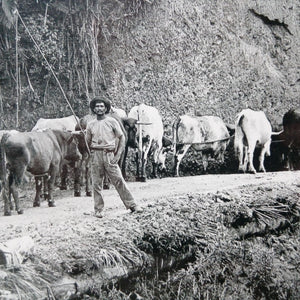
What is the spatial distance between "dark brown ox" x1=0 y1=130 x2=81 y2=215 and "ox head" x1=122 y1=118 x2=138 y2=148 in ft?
4.36

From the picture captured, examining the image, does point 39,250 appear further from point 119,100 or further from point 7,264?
point 119,100

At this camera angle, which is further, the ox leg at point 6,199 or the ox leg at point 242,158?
the ox leg at point 242,158

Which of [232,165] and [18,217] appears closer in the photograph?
[18,217]

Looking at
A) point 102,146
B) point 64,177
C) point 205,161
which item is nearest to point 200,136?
point 205,161

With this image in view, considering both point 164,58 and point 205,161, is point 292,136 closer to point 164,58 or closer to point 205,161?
point 205,161

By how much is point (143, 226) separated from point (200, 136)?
5.10 meters

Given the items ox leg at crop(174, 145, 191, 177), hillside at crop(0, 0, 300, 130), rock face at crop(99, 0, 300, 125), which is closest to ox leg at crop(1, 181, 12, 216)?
hillside at crop(0, 0, 300, 130)

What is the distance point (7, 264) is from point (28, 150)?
2.52 metres

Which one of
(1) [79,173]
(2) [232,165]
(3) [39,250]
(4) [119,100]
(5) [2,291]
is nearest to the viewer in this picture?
(5) [2,291]

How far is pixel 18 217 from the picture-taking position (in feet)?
19.4

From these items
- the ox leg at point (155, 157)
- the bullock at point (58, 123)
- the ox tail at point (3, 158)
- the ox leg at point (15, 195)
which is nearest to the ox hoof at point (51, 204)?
→ the ox leg at point (15, 195)

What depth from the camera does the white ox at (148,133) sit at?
912 cm

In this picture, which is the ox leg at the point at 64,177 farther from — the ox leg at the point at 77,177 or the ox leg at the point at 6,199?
the ox leg at the point at 6,199

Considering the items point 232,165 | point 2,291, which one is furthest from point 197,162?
point 2,291
